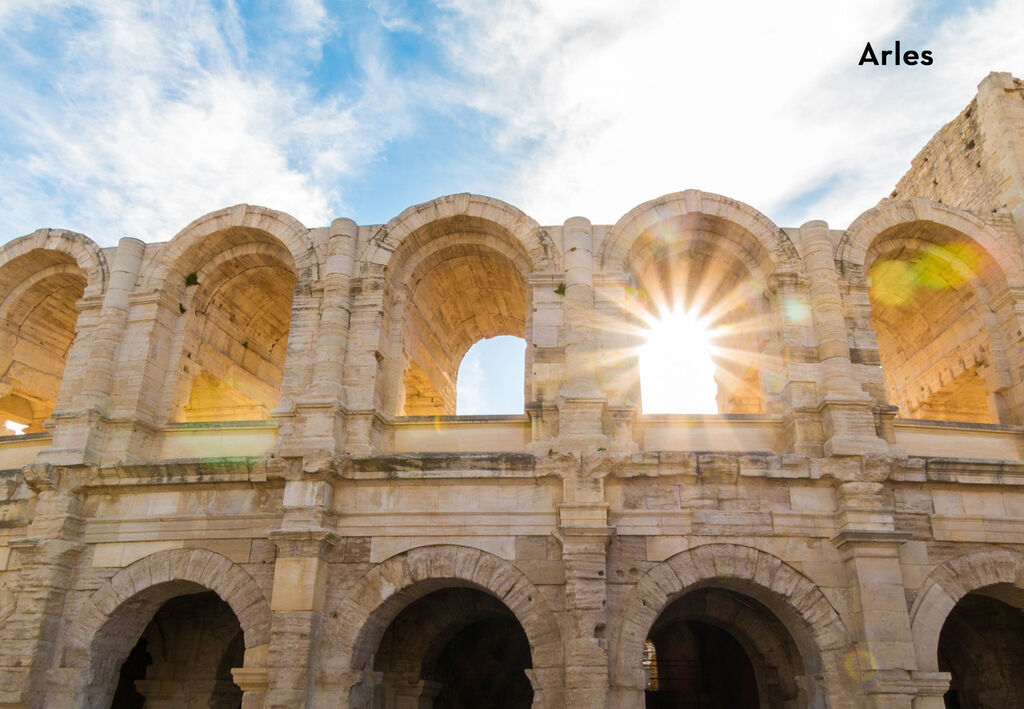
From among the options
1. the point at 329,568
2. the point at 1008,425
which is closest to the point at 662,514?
the point at 329,568

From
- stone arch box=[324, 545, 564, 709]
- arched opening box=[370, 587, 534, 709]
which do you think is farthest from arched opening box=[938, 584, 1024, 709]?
stone arch box=[324, 545, 564, 709]

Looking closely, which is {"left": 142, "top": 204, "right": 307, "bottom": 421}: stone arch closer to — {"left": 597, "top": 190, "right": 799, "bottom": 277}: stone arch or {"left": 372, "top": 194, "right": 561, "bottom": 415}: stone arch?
{"left": 372, "top": 194, "right": 561, "bottom": 415}: stone arch

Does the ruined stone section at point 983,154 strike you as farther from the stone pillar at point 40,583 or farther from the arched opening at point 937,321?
the stone pillar at point 40,583

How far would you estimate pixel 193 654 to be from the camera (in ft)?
36.1

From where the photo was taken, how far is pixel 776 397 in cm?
988

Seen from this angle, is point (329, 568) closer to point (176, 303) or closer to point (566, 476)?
point (566, 476)

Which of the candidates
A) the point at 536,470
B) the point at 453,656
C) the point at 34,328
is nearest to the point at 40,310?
the point at 34,328

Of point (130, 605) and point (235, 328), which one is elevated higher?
point (235, 328)

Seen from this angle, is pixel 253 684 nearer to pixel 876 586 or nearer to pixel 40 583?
pixel 40 583

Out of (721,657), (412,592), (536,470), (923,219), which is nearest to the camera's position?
(536,470)

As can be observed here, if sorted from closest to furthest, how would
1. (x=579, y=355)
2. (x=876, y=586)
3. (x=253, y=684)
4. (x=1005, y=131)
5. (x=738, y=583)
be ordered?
(x=876, y=586) → (x=253, y=684) → (x=738, y=583) → (x=579, y=355) → (x=1005, y=131)

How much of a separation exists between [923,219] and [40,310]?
1291 cm

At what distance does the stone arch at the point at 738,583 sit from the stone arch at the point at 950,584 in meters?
0.78

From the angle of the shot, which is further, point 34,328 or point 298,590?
point 34,328
